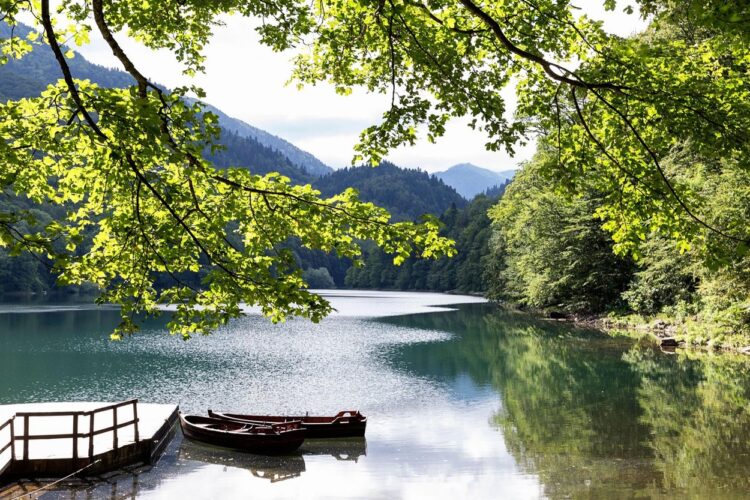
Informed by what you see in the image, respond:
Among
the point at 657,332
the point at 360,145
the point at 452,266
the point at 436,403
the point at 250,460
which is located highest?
the point at 360,145

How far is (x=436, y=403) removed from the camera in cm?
2305

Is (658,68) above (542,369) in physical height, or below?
above

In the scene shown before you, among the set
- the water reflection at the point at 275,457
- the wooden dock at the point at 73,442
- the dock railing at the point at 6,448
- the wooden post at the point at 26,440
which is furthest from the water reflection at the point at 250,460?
the dock railing at the point at 6,448

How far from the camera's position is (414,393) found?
2477 cm

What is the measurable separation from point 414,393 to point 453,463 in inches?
346

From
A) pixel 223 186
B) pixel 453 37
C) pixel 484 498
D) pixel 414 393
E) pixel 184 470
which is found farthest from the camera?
pixel 414 393

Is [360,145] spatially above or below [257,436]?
above

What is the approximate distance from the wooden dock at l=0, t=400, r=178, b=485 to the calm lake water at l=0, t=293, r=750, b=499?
2.37ft

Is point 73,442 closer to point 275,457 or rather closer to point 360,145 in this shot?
point 275,457

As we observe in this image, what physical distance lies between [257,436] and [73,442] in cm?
474

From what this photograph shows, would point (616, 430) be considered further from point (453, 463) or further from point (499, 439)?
point (453, 463)

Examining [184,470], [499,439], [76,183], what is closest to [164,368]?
[184,470]

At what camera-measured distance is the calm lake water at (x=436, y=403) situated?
1430 centimetres

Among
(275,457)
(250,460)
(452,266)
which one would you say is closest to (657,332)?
(275,457)
